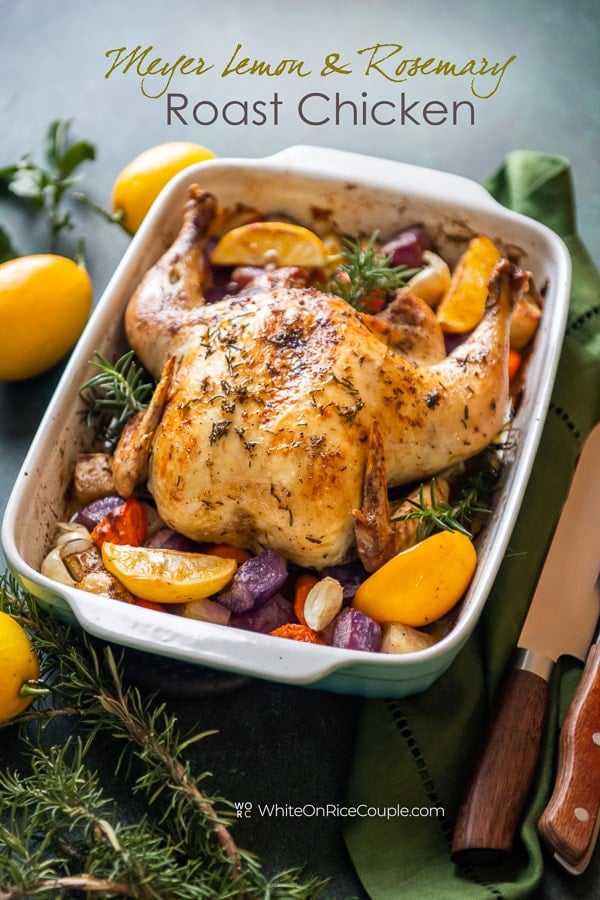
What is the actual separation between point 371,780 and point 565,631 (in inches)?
21.1

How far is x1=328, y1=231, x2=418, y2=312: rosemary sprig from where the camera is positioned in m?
2.54

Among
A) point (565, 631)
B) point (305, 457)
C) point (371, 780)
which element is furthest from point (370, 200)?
point (371, 780)

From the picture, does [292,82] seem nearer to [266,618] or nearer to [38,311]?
[38,311]

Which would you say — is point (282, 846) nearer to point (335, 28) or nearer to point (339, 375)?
point (339, 375)

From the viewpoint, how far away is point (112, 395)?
248 cm

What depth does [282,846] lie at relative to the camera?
2.19 meters

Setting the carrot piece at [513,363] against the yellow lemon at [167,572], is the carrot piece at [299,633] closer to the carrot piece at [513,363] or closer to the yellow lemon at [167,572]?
the yellow lemon at [167,572]

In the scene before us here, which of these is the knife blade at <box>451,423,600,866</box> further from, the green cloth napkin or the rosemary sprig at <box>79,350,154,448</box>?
the rosemary sprig at <box>79,350,154,448</box>

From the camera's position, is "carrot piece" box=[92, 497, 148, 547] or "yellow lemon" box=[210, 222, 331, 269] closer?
"carrot piece" box=[92, 497, 148, 547]

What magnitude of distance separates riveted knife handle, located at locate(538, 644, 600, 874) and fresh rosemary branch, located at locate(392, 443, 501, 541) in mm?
438

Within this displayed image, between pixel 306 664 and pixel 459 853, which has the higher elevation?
pixel 306 664

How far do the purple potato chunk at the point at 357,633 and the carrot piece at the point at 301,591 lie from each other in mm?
89

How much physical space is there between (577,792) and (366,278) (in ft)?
4.12

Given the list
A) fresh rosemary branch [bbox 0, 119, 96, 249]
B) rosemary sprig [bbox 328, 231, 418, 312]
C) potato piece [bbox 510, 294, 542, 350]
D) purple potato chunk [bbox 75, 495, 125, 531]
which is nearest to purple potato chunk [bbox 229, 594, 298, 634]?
purple potato chunk [bbox 75, 495, 125, 531]
